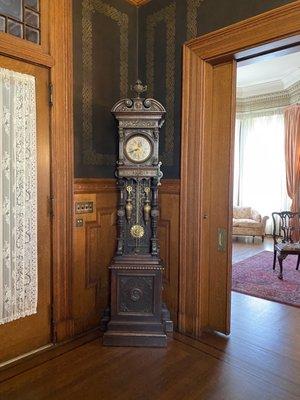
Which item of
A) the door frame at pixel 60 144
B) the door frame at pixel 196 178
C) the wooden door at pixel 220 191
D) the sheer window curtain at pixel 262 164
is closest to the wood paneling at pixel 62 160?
the door frame at pixel 60 144

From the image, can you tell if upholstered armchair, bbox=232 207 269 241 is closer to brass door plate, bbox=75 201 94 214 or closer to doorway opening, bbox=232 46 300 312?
doorway opening, bbox=232 46 300 312

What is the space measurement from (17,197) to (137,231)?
3.12ft

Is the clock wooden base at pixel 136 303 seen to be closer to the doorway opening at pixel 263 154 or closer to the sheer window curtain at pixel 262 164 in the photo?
the doorway opening at pixel 263 154

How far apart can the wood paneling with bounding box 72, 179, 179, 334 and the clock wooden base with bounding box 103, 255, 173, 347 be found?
11.4 inches

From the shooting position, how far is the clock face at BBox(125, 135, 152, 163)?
2438 mm

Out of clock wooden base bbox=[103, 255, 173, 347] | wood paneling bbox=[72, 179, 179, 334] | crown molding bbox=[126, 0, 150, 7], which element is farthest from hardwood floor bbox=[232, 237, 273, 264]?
crown molding bbox=[126, 0, 150, 7]

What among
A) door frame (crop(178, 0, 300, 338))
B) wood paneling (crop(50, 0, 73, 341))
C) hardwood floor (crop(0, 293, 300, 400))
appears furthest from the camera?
door frame (crop(178, 0, 300, 338))

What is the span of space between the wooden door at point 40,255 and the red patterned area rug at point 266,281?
225 centimetres

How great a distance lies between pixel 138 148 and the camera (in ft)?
8.00

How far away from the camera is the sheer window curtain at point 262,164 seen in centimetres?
670

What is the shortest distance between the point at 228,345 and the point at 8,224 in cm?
191

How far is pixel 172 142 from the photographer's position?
8.64ft

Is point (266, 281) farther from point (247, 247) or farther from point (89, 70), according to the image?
point (89, 70)

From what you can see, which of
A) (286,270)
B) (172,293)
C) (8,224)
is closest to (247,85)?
(286,270)
